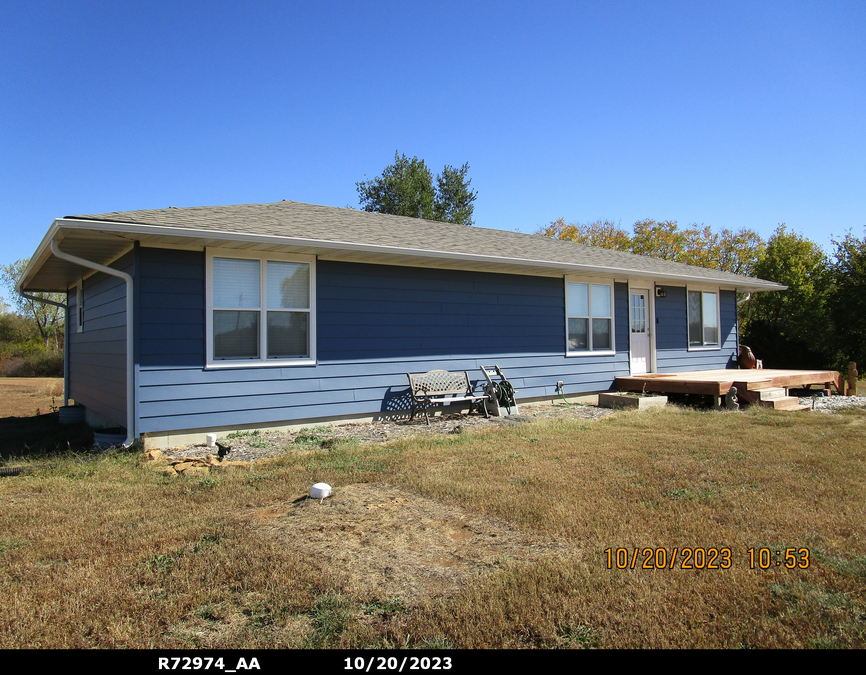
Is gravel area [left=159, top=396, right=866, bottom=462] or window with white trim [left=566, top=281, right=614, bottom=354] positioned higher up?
window with white trim [left=566, top=281, right=614, bottom=354]

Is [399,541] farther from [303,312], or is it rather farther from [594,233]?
[594,233]

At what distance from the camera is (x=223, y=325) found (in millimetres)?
7250

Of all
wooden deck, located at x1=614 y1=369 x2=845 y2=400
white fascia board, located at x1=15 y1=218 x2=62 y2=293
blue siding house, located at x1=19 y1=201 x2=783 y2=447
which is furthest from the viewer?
wooden deck, located at x1=614 y1=369 x2=845 y2=400

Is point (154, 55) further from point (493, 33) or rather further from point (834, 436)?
point (834, 436)

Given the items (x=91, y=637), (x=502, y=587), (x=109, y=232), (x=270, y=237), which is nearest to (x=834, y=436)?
(x=502, y=587)

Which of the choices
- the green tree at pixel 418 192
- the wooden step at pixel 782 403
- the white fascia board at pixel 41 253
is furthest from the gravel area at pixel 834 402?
the green tree at pixel 418 192

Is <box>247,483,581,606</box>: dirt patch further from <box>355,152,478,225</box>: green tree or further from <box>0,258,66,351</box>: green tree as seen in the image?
<box>0,258,66,351</box>: green tree

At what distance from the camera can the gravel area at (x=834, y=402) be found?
10.1m

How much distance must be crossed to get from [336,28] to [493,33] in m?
3.41

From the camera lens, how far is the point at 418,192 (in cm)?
3356

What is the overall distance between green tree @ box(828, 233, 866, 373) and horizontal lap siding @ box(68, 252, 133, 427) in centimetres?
1928

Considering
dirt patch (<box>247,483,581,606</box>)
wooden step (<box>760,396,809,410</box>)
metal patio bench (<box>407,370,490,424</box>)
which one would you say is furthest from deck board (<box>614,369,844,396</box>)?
dirt patch (<box>247,483,581,606</box>)

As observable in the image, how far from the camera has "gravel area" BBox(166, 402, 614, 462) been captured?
662 cm

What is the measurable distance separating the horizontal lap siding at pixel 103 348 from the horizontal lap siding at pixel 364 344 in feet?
3.45
